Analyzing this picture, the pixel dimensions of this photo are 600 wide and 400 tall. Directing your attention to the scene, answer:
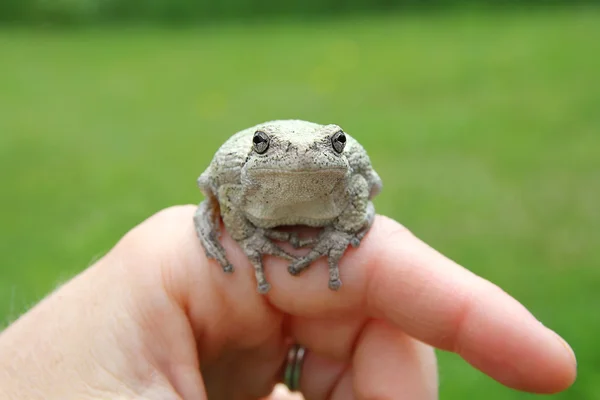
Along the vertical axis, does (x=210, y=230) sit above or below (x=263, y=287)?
above

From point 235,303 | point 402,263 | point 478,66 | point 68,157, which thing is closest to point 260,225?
point 235,303

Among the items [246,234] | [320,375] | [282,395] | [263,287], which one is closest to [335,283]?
[263,287]

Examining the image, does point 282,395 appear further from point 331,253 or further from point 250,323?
point 331,253

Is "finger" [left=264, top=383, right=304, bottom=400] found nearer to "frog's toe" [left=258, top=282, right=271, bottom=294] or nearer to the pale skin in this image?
the pale skin

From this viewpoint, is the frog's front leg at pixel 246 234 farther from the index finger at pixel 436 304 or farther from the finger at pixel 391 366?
the finger at pixel 391 366

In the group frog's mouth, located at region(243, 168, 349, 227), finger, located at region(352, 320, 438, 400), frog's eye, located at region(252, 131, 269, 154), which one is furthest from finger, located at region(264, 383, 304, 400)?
frog's eye, located at region(252, 131, 269, 154)

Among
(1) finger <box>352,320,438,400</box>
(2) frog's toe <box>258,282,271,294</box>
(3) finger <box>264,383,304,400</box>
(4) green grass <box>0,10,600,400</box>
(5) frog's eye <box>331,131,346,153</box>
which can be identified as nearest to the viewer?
(5) frog's eye <box>331,131,346,153</box>
